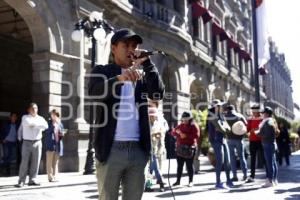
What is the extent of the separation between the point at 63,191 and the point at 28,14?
6.73 meters

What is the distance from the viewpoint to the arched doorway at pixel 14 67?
1848 centimetres

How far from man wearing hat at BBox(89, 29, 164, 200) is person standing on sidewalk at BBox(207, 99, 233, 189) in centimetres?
589

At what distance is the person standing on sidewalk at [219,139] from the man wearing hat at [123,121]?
19.3ft

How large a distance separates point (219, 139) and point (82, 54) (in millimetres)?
6908

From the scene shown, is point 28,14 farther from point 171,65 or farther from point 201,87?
point 201,87

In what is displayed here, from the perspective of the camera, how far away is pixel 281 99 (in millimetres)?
74625

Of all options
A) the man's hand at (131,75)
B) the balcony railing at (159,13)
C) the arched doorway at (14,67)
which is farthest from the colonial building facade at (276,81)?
the man's hand at (131,75)

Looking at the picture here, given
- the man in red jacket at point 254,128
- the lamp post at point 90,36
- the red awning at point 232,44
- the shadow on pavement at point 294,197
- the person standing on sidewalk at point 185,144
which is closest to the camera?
the shadow on pavement at point 294,197

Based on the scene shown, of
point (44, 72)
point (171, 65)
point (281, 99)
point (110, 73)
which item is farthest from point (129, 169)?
point (281, 99)

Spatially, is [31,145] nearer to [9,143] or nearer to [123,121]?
[9,143]

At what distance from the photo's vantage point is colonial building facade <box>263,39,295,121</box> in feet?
195

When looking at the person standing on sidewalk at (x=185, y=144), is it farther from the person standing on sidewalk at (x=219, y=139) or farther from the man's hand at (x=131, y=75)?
the man's hand at (x=131, y=75)

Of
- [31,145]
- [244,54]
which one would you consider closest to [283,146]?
[31,145]

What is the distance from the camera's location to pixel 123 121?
3.03 meters
